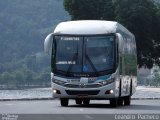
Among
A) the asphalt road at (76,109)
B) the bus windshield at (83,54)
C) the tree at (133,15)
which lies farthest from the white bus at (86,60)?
the tree at (133,15)

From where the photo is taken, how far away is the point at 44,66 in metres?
154

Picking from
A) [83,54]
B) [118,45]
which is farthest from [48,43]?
[118,45]

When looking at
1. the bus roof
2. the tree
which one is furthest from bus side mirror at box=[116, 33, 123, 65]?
the tree

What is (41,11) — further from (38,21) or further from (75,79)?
(75,79)

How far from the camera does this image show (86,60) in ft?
93.9

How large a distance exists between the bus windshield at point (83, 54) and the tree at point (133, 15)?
43.8 m

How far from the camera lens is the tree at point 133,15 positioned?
73.1 meters

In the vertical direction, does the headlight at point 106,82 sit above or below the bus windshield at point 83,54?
below

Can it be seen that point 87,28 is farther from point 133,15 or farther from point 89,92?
point 133,15

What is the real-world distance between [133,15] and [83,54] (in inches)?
1759

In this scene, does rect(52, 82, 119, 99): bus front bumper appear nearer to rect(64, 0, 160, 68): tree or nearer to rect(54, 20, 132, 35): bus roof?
rect(54, 20, 132, 35): bus roof

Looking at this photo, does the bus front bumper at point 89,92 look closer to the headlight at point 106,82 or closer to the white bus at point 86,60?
the white bus at point 86,60

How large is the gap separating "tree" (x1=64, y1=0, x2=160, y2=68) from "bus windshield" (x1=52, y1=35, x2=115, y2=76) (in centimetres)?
4377

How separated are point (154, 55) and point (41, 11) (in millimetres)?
124271
